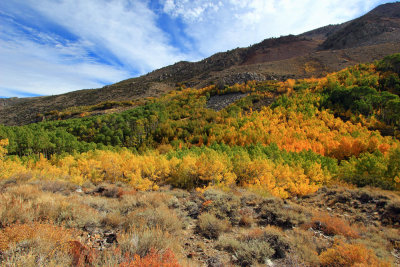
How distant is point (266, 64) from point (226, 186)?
84380 millimetres

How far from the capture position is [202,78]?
338 feet

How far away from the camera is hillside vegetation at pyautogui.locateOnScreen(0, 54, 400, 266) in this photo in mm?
5695

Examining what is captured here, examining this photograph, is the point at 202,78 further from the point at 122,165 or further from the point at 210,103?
the point at 122,165

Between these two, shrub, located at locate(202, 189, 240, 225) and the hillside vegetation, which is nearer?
the hillside vegetation

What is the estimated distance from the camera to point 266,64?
284 feet

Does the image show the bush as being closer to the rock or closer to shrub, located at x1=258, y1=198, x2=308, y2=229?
the rock

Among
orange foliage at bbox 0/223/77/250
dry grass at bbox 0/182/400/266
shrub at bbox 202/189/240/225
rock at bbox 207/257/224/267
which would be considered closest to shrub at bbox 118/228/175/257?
dry grass at bbox 0/182/400/266

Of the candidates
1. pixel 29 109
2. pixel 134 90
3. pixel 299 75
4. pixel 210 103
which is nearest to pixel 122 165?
pixel 210 103

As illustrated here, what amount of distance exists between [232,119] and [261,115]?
8.52m

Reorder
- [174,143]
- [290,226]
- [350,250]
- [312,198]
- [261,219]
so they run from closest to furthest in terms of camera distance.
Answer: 1. [350,250]
2. [290,226]
3. [261,219]
4. [312,198]
5. [174,143]

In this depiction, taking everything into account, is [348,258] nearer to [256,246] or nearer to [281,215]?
[256,246]

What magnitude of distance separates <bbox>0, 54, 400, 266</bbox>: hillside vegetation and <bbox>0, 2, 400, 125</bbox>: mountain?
60.5 ft

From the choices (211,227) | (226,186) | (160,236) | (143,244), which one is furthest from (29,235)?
(226,186)

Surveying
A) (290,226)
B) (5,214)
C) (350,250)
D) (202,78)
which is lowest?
(290,226)
